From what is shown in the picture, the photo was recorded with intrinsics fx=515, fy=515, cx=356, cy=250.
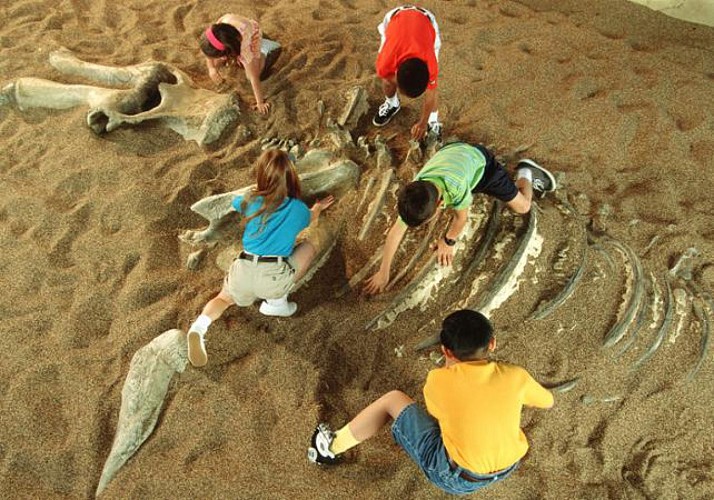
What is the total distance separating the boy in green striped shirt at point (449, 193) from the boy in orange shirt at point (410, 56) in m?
0.75

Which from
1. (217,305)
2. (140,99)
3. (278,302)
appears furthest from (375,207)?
(140,99)

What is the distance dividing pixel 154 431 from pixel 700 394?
9.16 feet

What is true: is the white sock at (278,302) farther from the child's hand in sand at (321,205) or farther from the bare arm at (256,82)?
the bare arm at (256,82)

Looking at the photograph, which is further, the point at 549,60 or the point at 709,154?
the point at 549,60

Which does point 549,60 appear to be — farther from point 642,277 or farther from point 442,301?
point 442,301

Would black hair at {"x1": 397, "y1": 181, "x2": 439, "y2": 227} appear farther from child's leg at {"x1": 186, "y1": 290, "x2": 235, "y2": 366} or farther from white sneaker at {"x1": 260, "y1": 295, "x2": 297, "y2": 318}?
child's leg at {"x1": 186, "y1": 290, "x2": 235, "y2": 366}

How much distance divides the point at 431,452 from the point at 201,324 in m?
1.39

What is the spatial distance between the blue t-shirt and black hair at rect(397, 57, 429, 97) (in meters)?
1.16

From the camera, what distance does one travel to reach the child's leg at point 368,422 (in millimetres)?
2482

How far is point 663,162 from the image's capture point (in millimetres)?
3732

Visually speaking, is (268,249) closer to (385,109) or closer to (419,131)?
(419,131)

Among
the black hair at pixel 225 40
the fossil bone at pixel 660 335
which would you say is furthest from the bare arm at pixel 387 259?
the black hair at pixel 225 40

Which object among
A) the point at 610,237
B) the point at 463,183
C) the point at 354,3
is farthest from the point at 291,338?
the point at 354,3

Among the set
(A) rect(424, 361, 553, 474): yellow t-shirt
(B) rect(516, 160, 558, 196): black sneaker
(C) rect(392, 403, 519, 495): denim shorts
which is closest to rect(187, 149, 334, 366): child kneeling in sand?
(C) rect(392, 403, 519, 495): denim shorts
